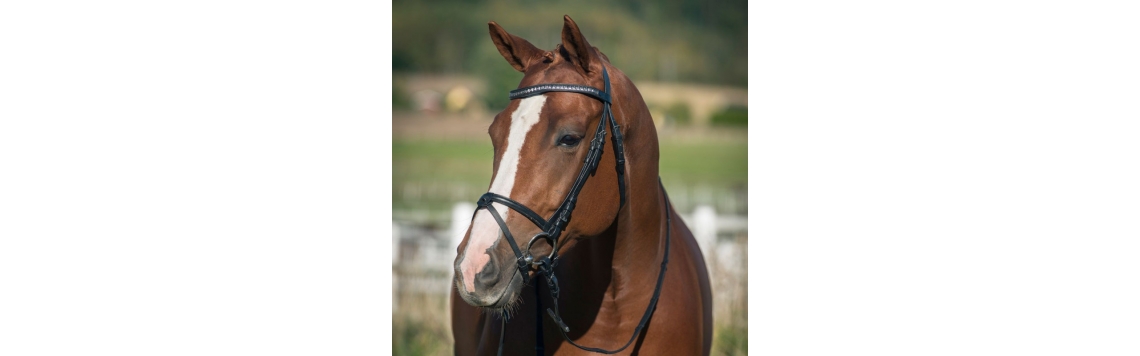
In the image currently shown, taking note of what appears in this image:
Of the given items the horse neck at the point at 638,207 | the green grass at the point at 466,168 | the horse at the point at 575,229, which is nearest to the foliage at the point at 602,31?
the green grass at the point at 466,168

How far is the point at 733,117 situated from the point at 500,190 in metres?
1.63

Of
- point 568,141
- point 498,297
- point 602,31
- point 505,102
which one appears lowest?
point 498,297

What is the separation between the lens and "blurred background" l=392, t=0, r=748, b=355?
3.33m

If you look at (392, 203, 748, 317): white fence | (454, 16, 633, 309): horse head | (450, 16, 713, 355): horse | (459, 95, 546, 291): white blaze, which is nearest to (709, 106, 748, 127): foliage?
(392, 203, 748, 317): white fence

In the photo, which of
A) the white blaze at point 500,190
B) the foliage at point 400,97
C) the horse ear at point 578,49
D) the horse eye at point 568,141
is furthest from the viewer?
the foliage at point 400,97

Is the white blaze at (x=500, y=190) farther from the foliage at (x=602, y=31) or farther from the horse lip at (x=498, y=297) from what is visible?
the foliage at (x=602, y=31)

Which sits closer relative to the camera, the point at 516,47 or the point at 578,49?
the point at 578,49

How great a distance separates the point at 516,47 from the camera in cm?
243

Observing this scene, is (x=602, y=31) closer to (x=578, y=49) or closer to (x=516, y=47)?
(x=516, y=47)

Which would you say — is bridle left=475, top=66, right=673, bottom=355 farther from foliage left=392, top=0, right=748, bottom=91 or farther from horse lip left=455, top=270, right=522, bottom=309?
foliage left=392, top=0, right=748, bottom=91

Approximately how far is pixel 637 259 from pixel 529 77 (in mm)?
668

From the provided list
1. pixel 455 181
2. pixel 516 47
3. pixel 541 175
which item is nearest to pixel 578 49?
pixel 516 47

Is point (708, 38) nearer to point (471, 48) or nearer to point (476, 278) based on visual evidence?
point (471, 48)

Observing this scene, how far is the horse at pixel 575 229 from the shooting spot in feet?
6.72
